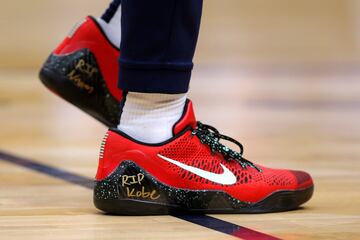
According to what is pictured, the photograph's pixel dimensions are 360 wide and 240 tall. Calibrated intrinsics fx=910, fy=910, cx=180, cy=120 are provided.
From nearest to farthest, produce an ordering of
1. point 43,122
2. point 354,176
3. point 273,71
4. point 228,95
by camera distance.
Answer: point 354,176 < point 43,122 < point 228,95 < point 273,71

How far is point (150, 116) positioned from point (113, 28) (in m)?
0.39

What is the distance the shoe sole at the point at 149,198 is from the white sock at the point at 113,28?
42 cm

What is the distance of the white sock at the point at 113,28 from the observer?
1693 mm

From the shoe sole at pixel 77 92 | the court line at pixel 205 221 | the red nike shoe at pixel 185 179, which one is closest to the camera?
the court line at pixel 205 221

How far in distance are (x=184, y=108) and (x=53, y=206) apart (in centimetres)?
26

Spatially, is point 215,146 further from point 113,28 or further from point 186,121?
point 113,28

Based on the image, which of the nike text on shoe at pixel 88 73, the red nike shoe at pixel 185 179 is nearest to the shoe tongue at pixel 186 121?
the red nike shoe at pixel 185 179

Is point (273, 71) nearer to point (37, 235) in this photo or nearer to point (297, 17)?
point (297, 17)

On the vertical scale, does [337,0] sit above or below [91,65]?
above

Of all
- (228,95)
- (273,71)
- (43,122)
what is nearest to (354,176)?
(43,122)

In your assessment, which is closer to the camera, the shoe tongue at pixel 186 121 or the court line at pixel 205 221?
the court line at pixel 205 221

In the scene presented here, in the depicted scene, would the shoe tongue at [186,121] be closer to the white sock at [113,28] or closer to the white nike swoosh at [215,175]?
the white nike swoosh at [215,175]

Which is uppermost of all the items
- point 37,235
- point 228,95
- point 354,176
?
point 228,95

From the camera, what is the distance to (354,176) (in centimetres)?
177
